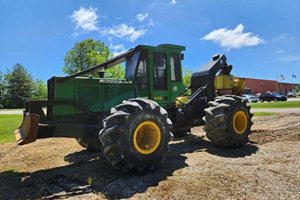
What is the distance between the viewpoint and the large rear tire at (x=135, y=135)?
4281 mm

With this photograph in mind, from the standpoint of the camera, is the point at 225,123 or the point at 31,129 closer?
the point at 31,129

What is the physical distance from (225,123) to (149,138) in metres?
2.53

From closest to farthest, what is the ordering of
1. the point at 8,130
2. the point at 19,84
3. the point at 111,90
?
1. the point at 111,90
2. the point at 8,130
3. the point at 19,84

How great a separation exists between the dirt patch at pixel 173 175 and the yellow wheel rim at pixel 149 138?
496 mm

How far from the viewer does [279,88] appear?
255 ft

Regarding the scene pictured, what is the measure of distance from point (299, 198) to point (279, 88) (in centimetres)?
8649

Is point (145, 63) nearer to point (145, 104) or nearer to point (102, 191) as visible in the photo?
point (145, 104)

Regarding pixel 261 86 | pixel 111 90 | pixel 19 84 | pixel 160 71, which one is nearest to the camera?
pixel 111 90

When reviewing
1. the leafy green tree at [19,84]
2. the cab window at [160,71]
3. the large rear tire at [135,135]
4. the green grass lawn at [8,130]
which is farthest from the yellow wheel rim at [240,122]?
the leafy green tree at [19,84]

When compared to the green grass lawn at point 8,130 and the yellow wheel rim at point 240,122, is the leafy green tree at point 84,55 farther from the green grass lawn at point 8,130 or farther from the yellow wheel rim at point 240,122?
the yellow wheel rim at point 240,122

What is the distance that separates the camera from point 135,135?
452 centimetres

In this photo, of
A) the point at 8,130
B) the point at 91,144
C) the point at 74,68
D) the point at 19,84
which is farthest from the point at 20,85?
the point at 91,144

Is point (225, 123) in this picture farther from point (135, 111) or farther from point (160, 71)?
point (135, 111)

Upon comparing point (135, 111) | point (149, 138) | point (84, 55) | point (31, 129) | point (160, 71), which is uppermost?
point (84, 55)
